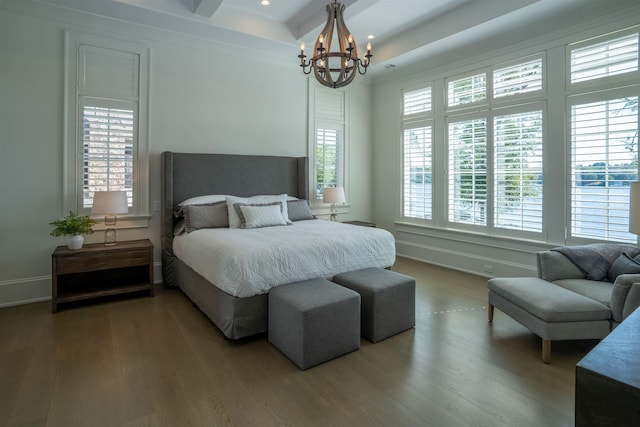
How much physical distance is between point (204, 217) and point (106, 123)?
1.61 metres

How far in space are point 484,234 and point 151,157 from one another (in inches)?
179

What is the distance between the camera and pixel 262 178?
16.7 feet

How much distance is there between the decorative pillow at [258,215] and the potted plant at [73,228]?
61.5 inches

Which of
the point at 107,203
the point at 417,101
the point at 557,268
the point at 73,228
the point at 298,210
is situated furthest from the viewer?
the point at 417,101

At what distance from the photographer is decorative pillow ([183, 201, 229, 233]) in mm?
4012

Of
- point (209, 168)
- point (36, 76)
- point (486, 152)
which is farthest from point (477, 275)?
point (36, 76)

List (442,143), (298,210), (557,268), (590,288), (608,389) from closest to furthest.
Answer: (608,389) < (590,288) < (557,268) < (298,210) < (442,143)

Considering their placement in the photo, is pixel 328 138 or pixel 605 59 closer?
pixel 605 59

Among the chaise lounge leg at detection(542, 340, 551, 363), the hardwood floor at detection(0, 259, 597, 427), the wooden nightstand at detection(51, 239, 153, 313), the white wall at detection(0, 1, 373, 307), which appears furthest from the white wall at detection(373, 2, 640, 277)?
the wooden nightstand at detection(51, 239, 153, 313)

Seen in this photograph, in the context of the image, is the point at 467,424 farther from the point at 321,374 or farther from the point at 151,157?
the point at 151,157

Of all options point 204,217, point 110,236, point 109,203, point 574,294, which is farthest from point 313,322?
point 110,236

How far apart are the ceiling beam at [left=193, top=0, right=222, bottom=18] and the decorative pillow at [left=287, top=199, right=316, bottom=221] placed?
2487mm

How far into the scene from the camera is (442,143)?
17.5 ft

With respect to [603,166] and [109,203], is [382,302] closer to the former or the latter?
[603,166]
